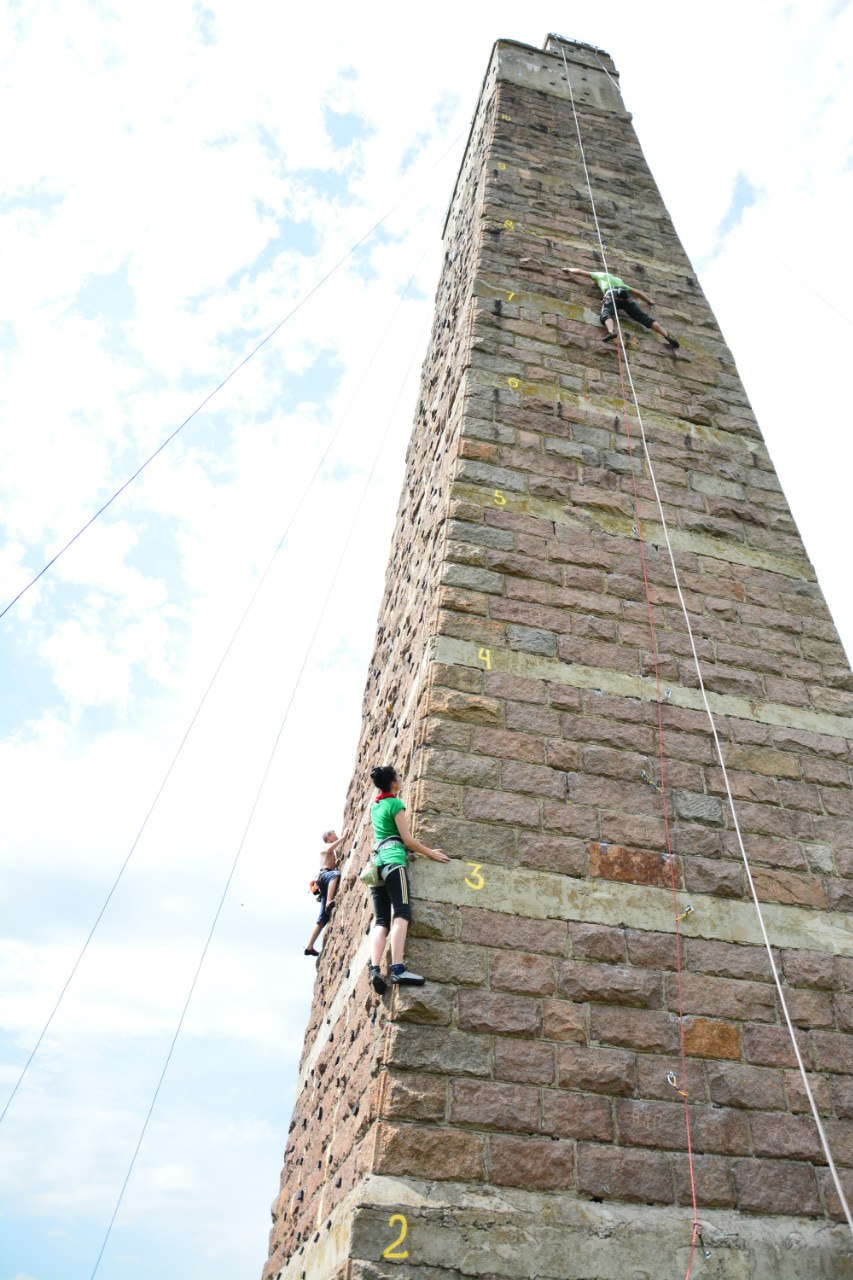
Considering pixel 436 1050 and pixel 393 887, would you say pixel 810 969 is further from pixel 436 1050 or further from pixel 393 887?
pixel 393 887

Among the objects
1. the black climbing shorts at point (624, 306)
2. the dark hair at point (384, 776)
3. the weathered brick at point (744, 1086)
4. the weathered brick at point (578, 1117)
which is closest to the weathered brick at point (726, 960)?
the weathered brick at point (744, 1086)

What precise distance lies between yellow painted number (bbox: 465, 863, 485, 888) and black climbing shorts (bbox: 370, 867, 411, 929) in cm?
28

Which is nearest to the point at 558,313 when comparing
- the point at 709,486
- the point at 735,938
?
the point at 709,486

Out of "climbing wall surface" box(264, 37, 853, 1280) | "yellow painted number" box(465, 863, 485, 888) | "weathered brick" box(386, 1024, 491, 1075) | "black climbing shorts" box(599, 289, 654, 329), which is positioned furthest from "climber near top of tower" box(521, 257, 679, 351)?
"weathered brick" box(386, 1024, 491, 1075)

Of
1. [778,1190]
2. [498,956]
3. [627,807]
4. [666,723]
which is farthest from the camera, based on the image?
[666,723]

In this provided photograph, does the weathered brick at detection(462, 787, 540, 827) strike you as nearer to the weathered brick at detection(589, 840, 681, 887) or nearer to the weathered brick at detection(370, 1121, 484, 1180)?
the weathered brick at detection(589, 840, 681, 887)

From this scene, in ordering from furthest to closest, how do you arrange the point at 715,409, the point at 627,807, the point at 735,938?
the point at 715,409
the point at 627,807
the point at 735,938

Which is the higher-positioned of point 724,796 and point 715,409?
point 715,409

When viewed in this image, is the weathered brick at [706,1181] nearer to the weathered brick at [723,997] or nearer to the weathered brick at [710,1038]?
the weathered brick at [710,1038]

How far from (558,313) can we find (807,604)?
115 inches

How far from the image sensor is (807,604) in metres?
5.72

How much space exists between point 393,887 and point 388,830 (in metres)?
0.29

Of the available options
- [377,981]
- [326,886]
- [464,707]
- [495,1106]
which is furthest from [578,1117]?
[326,886]

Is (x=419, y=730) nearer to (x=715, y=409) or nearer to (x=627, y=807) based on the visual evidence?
(x=627, y=807)
